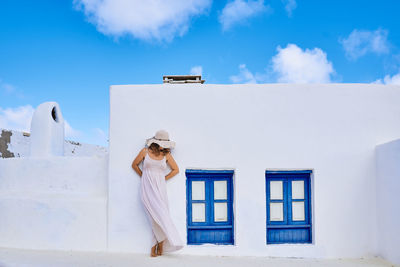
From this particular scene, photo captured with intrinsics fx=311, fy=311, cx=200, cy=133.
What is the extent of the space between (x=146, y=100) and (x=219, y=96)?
1.20 meters

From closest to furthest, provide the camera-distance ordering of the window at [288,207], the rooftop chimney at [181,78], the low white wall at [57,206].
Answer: the low white wall at [57,206]
the window at [288,207]
the rooftop chimney at [181,78]

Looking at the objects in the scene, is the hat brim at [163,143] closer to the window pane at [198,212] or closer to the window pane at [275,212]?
the window pane at [198,212]

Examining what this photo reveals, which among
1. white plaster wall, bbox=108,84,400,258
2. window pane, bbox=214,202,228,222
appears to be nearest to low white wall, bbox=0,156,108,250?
white plaster wall, bbox=108,84,400,258

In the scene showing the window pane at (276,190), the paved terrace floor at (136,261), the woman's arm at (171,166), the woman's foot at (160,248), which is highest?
the woman's arm at (171,166)

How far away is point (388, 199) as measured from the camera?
15.8 feet

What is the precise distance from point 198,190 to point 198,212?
36cm

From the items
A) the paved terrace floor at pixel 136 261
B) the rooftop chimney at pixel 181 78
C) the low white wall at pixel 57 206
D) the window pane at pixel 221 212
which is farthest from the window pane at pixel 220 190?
the rooftop chimney at pixel 181 78

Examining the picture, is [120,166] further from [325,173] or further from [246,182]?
[325,173]

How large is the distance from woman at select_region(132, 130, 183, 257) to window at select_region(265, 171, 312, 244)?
62.8 inches

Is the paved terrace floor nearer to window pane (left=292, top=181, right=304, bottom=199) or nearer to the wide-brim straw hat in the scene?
window pane (left=292, top=181, right=304, bottom=199)

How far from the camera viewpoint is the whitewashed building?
5000 millimetres

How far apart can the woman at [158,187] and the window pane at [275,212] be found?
1.59 metres

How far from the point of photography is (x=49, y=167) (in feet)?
19.1

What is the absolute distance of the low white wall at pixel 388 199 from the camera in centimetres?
463
